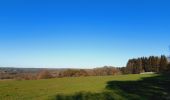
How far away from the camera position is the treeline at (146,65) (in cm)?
10994

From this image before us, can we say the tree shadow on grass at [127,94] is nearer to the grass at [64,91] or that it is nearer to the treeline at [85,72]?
the grass at [64,91]

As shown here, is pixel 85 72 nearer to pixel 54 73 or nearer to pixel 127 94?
pixel 54 73

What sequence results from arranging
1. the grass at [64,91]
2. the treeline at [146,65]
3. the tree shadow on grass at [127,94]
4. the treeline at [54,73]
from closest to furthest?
the tree shadow on grass at [127,94], the grass at [64,91], the treeline at [54,73], the treeline at [146,65]

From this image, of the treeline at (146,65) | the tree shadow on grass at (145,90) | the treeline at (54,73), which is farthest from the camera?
the treeline at (146,65)

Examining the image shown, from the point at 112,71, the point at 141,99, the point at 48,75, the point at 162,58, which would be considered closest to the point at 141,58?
the point at 162,58

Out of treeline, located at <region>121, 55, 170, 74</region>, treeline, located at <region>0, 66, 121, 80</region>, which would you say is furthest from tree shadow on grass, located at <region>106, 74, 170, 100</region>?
treeline, located at <region>121, 55, 170, 74</region>

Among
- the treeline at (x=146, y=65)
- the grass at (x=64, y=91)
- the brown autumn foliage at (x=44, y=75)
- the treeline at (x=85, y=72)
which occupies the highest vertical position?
the treeline at (x=146, y=65)

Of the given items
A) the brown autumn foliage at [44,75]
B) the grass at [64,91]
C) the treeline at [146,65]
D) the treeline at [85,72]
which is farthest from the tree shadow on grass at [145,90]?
the treeline at [146,65]

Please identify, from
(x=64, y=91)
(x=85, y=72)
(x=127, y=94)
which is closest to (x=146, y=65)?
(x=85, y=72)

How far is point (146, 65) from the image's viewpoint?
388ft

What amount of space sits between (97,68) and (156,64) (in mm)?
30514

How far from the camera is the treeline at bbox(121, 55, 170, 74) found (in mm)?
109938

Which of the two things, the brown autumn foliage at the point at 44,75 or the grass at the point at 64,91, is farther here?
the brown autumn foliage at the point at 44,75

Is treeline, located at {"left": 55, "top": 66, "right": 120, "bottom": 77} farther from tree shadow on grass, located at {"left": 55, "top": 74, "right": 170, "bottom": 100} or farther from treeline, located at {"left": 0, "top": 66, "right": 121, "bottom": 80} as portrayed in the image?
tree shadow on grass, located at {"left": 55, "top": 74, "right": 170, "bottom": 100}
